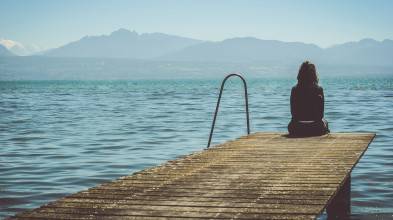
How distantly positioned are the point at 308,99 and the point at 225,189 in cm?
521

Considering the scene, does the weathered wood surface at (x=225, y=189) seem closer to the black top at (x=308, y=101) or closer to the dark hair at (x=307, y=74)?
the black top at (x=308, y=101)

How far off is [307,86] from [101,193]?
5.97 m

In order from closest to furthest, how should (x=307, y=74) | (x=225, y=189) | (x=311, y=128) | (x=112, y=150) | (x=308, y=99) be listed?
(x=225, y=189)
(x=307, y=74)
(x=308, y=99)
(x=311, y=128)
(x=112, y=150)

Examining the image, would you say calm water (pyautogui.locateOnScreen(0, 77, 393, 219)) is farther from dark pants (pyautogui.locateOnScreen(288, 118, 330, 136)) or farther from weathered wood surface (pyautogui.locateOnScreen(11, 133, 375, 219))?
weathered wood surface (pyautogui.locateOnScreen(11, 133, 375, 219))

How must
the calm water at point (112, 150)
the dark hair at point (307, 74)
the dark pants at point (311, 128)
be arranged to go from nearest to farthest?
the calm water at point (112, 150), the dark hair at point (307, 74), the dark pants at point (311, 128)

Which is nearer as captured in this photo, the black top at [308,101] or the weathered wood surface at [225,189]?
the weathered wood surface at [225,189]

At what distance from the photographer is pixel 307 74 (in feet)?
34.6

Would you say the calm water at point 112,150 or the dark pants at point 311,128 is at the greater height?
the dark pants at point 311,128

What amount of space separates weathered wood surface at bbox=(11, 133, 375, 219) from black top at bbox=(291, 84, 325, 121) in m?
1.56

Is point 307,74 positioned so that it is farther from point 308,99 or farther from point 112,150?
point 112,150

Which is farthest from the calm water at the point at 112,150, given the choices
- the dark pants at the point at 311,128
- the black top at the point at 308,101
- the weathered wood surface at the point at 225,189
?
the weathered wood surface at the point at 225,189

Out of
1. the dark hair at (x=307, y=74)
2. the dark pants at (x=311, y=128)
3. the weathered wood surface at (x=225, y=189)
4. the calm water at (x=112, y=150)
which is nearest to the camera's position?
the weathered wood surface at (x=225, y=189)

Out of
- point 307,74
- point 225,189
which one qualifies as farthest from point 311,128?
point 225,189

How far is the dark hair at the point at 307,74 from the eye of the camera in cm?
1053
